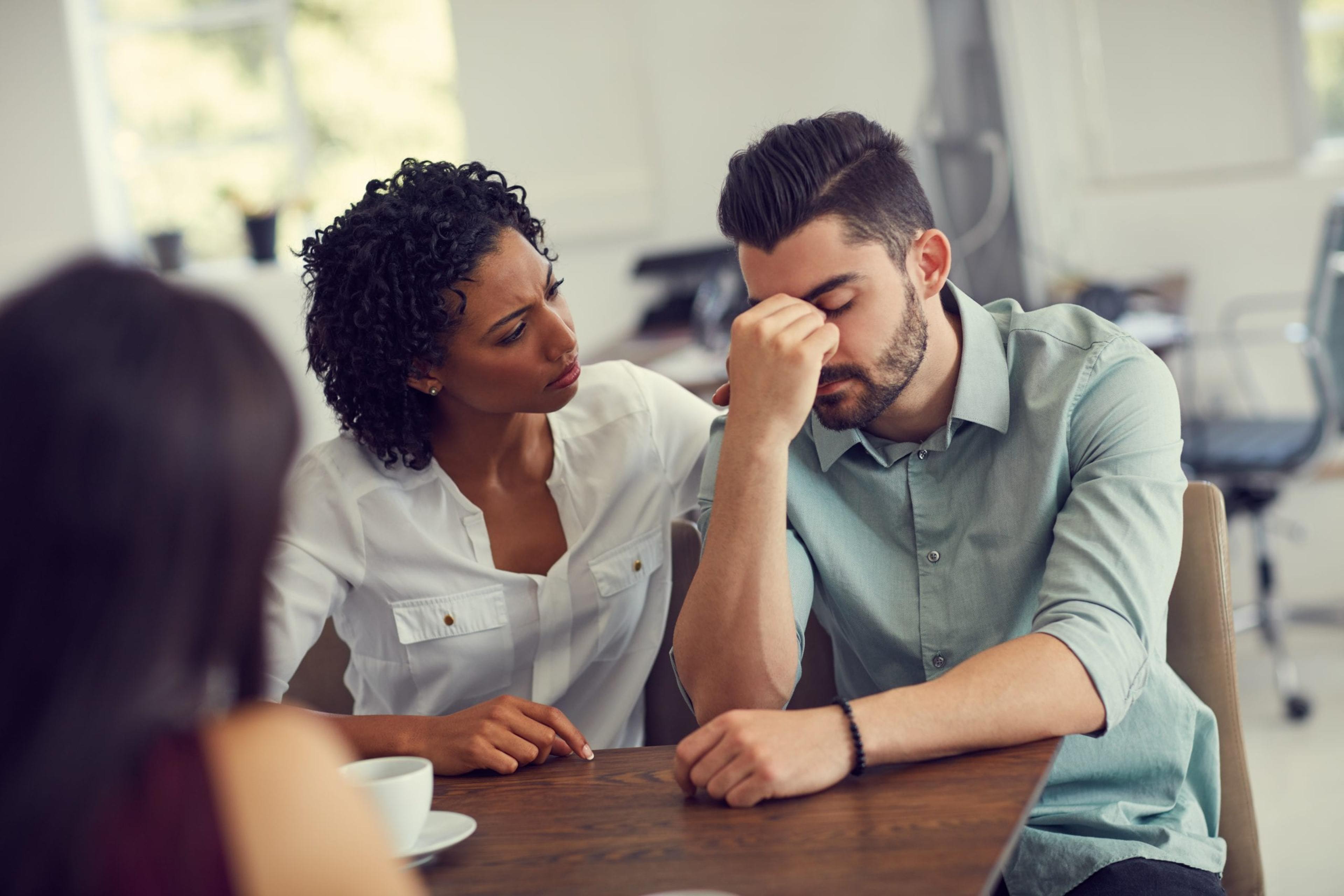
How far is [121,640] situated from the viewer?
0.54 m

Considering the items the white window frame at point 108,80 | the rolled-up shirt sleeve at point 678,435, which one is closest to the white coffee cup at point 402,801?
the rolled-up shirt sleeve at point 678,435

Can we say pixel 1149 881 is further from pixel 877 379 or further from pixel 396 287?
pixel 396 287

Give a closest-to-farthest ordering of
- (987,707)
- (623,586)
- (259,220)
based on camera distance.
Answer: (987,707) → (623,586) → (259,220)

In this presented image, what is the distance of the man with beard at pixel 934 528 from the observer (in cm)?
104

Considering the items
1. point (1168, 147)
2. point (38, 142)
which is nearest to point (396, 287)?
point (1168, 147)

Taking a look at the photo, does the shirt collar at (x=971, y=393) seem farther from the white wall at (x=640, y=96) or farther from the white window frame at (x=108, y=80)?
the white window frame at (x=108, y=80)

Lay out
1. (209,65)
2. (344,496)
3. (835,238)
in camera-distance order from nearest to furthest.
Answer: (835,238) < (344,496) < (209,65)

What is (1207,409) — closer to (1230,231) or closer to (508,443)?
(1230,231)

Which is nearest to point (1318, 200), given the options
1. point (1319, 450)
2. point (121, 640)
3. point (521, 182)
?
point (1319, 450)

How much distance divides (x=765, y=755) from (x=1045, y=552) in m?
0.44

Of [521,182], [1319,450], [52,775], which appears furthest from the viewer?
[521,182]

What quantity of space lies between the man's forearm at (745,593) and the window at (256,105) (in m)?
4.28

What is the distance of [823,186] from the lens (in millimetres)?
1316

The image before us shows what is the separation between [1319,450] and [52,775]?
2946 millimetres
